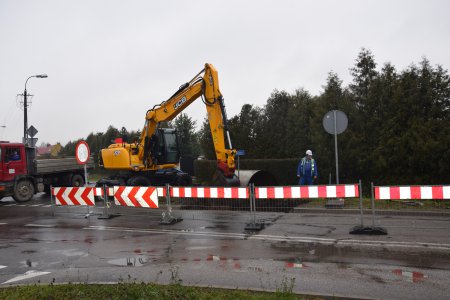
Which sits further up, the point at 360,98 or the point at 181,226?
the point at 360,98

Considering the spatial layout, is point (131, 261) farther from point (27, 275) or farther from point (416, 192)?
point (416, 192)

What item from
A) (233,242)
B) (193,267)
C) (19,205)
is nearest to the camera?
(193,267)

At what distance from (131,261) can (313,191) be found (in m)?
4.88

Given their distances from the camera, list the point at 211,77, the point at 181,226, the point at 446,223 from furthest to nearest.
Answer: the point at 211,77
the point at 181,226
the point at 446,223

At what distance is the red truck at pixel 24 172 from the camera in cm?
2000

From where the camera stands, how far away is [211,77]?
55.9ft

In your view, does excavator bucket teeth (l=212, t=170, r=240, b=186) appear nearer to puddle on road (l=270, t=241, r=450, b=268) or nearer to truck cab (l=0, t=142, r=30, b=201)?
puddle on road (l=270, t=241, r=450, b=268)

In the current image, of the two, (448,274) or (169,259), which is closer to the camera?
(448,274)

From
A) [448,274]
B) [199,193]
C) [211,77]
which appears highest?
[211,77]

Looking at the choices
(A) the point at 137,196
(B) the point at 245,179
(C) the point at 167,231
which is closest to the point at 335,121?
(B) the point at 245,179

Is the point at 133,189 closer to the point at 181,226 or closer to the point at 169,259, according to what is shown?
the point at 181,226

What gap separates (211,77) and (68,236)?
830 centimetres

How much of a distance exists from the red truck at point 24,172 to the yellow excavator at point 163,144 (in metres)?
Result: 3.68

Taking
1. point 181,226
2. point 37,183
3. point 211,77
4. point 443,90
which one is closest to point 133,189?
point 181,226
